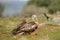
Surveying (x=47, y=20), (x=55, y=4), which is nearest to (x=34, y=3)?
(x=55, y=4)

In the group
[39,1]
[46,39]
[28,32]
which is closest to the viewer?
[46,39]

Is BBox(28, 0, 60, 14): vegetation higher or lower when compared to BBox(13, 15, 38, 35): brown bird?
lower

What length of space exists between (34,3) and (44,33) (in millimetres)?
51886

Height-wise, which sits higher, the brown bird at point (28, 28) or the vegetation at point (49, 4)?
the brown bird at point (28, 28)

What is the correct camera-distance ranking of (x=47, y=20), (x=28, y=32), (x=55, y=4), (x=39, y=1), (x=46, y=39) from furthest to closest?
(x=39, y=1) < (x=55, y=4) < (x=47, y=20) < (x=28, y=32) < (x=46, y=39)

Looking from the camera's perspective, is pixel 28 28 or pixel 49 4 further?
pixel 49 4

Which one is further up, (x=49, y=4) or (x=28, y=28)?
(x=28, y=28)

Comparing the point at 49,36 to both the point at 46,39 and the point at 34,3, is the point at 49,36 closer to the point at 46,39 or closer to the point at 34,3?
the point at 46,39

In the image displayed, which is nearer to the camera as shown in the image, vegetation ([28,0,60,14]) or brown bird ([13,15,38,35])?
brown bird ([13,15,38,35])

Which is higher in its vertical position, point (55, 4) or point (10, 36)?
point (10, 36)

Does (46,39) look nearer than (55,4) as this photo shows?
Yes

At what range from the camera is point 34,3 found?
218ft

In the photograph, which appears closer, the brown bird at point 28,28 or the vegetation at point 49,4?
the brown bird at point 28,28

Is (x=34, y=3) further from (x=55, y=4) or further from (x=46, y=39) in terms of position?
(x=46, y=39)
